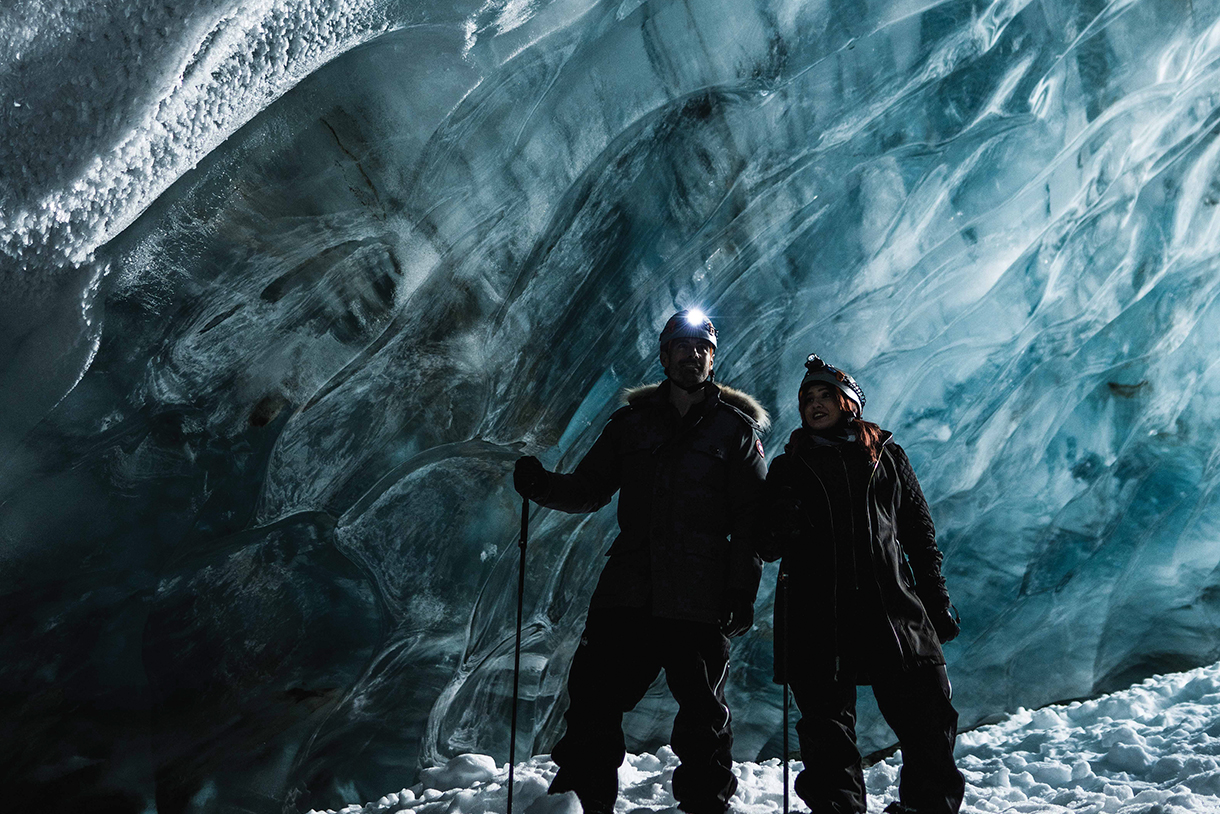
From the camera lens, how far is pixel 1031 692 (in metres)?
4.74

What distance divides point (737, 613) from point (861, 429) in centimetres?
62

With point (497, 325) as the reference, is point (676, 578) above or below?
below

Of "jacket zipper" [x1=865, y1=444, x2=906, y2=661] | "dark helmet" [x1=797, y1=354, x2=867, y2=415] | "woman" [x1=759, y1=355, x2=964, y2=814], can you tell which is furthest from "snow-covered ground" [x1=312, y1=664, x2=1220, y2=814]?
"dark helmet" [x1=797, y1=354, x2=867, y2=415]

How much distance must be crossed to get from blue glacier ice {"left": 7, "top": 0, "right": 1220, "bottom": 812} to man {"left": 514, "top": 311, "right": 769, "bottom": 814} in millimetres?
1050

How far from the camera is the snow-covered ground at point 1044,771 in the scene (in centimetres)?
271

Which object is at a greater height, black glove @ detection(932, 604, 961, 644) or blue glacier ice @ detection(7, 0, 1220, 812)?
blue glacier ice @ detection(7, 0, 1220, 812)

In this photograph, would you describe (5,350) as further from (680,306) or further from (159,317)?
(680,306)

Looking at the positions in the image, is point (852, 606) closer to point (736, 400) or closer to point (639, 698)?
point (639, 698)

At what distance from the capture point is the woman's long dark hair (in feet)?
8.08

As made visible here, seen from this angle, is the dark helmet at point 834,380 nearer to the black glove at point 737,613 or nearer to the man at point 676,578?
the man at point 676,578

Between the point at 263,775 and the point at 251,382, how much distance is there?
1366mm

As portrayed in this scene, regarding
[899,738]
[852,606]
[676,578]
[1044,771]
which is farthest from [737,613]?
[1044,771]

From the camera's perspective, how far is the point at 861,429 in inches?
98.0

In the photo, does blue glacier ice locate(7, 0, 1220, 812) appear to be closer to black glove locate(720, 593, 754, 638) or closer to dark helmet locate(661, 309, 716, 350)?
dark helmet locate(661, 309, 716, 350)
